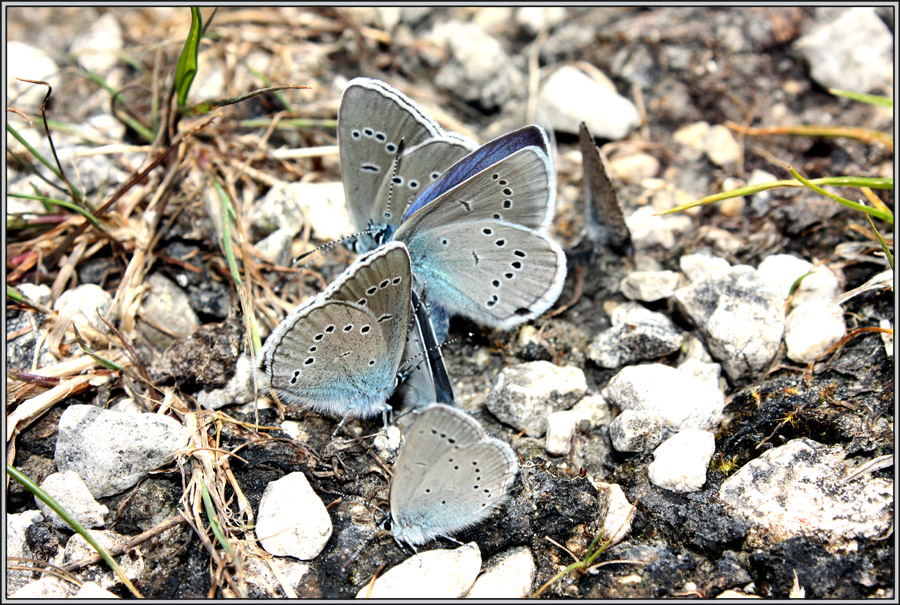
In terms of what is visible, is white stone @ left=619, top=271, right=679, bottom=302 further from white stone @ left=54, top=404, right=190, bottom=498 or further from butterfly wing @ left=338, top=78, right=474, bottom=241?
white stone @ left=54, top=404, right=190, bottom=498

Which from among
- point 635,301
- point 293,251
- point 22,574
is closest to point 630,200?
point 635,301

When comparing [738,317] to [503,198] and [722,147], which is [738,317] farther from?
[722,147]

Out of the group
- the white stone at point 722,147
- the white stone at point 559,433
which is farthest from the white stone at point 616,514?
the white stone at point 722,147

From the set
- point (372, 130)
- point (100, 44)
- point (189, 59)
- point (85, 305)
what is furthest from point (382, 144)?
point (100, 44)

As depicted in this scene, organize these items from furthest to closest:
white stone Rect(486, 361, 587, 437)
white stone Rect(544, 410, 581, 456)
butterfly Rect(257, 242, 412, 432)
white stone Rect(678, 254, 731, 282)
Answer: white stone Rect(678, 254, 731, 282) < white stone Rect(486, 361, 587, 437) < white stone Rect(544, 410, 581, 456) < butterfly Rect(257, 242, 412, 432)

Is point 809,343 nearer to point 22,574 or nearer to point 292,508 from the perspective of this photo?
point 292,508

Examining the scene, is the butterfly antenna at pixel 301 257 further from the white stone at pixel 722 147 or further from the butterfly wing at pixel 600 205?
the white stone at pixel 722 147

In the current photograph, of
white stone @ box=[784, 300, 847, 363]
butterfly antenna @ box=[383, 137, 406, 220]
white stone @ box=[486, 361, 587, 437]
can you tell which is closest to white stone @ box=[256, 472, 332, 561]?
white stone @ box=[486, 361, 587, 437]
